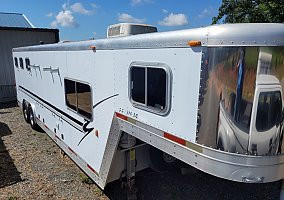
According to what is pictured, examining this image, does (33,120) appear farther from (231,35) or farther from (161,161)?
(231,35)

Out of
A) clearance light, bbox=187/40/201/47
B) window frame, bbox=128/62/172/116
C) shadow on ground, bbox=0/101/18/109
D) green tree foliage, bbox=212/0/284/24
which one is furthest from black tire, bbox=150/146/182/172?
shadow on ground, bbox=0/101/18/109

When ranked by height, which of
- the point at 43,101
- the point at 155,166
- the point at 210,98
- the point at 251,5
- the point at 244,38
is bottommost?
the point at 155,166

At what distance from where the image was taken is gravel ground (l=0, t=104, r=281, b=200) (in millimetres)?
5156

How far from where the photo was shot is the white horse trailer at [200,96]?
2.42 metres

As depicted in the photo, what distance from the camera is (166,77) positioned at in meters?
2.95

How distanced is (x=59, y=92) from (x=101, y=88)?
7.32 ft

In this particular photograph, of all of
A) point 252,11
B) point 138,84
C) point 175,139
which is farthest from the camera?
point 252,11

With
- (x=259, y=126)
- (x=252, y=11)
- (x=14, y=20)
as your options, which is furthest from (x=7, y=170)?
(x=14, y=20)

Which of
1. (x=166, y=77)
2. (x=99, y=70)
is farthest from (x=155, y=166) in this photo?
(x=166, y=77)

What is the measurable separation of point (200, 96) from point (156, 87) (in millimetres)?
677

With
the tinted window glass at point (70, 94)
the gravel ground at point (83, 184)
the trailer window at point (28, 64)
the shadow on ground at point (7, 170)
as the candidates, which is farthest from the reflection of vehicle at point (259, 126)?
the trailer window at point (28, 64)

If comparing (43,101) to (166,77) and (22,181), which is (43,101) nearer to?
(22,181)

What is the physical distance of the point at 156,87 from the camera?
3104 mm

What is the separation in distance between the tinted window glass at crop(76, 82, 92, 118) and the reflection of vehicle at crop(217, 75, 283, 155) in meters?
2.91
